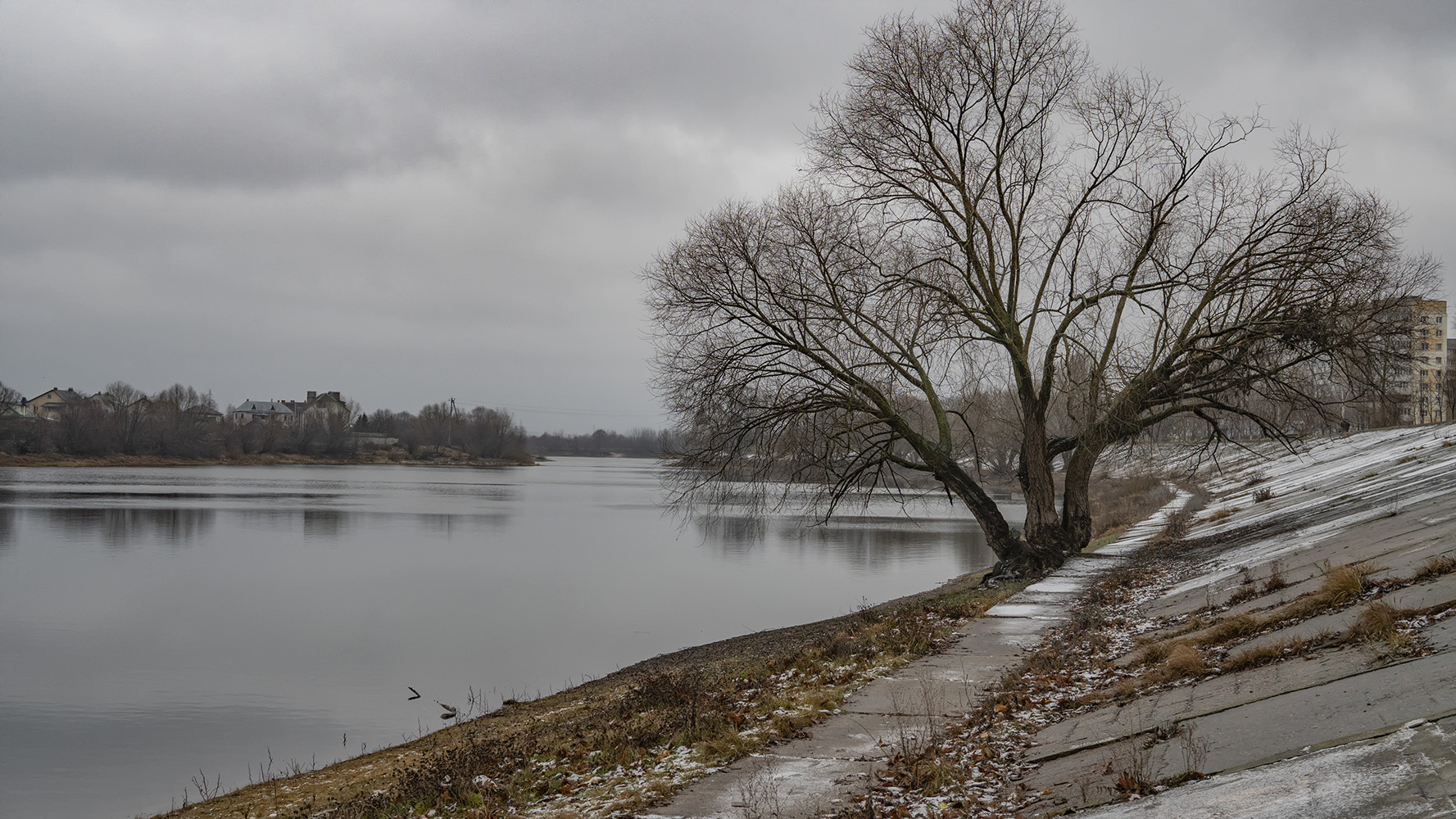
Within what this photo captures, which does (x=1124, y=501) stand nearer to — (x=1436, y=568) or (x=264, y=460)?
(x=1436, y=568)

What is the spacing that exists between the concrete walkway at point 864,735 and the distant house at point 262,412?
172m

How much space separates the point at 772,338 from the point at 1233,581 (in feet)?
30.1

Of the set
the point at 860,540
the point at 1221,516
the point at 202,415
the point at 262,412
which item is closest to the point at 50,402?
the point at 262,412

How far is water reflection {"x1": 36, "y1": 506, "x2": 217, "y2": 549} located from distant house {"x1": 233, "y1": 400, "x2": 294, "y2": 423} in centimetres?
12594

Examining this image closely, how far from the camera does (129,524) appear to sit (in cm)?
4084

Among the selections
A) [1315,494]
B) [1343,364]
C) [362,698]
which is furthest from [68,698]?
[1315,494]

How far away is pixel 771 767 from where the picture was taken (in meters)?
7.34

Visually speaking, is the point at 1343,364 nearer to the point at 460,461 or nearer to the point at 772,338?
the point at 772,338

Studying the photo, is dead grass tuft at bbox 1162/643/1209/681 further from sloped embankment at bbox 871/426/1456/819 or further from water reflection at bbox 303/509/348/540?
water reflection at bbox 303/509/348/540

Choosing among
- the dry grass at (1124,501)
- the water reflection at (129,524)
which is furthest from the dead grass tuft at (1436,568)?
the water reflection at (129,524)

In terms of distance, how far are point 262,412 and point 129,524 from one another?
14623 cm

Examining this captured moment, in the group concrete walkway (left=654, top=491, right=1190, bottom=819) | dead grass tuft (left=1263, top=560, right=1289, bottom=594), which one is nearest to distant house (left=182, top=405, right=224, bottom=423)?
concrete walkway (left=654, top=491, right=1190, bottom=819)

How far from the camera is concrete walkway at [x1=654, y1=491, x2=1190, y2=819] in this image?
21.4 feet

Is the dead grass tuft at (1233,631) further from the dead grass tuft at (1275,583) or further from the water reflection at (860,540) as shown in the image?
the water reflection at (860,540)
